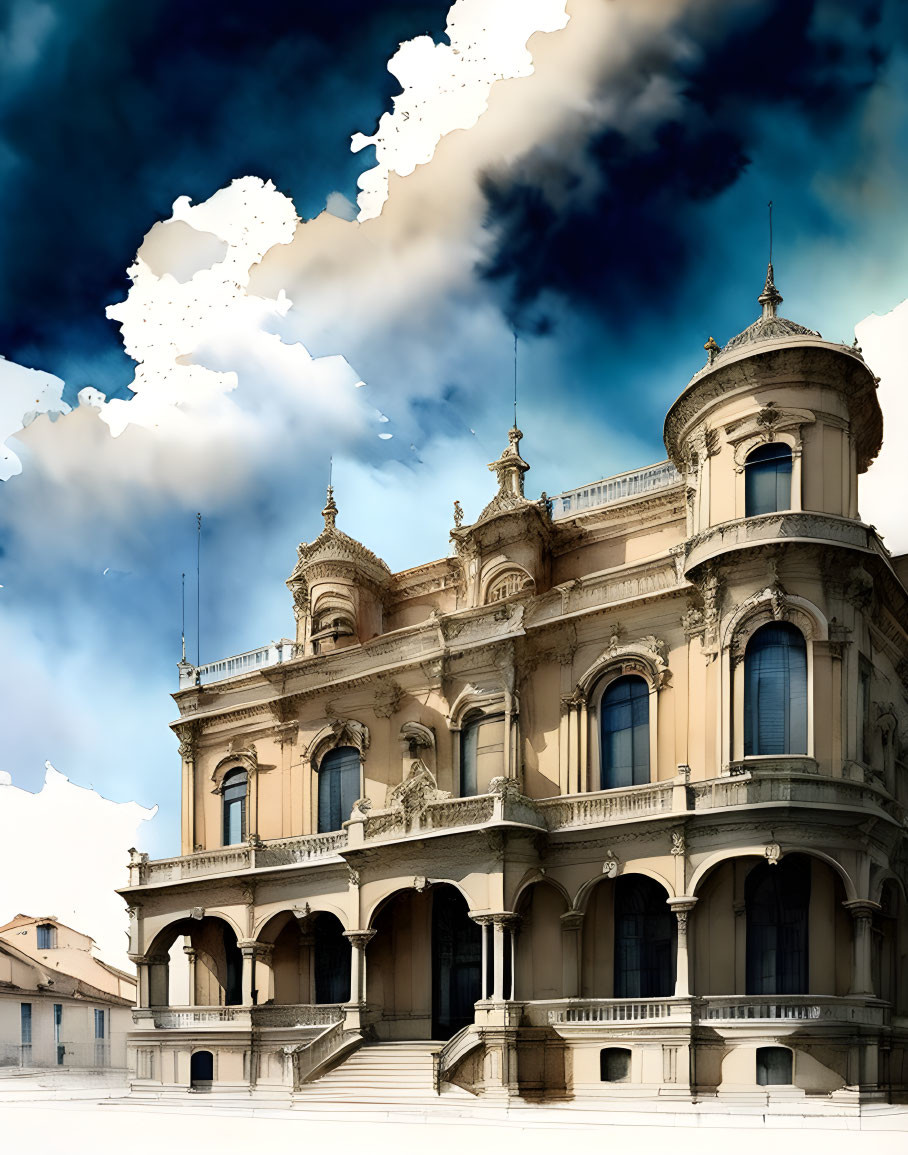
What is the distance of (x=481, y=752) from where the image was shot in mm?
35625

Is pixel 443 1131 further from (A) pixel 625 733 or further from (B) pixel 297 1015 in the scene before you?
(A) pixel 625 733

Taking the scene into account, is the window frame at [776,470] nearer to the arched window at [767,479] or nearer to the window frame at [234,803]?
the arched window at [767,479]

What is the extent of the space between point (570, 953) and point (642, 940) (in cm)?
178

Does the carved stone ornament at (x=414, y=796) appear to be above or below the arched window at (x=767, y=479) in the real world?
below

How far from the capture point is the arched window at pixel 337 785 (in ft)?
127

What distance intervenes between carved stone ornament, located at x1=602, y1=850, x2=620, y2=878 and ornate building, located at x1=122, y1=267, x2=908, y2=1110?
43mm

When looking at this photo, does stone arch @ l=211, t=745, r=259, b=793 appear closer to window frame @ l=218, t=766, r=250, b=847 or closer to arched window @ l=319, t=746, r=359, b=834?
window frame @ l=218, t=766, r=250, b=847

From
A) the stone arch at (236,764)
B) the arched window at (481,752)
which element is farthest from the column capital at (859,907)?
the stone arch at (236,764)

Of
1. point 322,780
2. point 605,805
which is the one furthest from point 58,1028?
point 605,805

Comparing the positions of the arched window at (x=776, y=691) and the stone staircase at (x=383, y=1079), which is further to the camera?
the arched window at (x=776, y=691)

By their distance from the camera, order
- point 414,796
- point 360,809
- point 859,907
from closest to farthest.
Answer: point 859,907 → point 414,796 → point 360,809

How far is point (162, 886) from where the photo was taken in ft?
130

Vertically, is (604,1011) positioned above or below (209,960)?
above

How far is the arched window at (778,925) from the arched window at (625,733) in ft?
14.0
